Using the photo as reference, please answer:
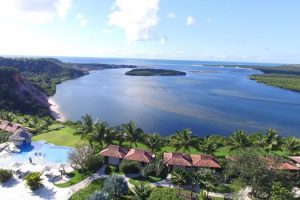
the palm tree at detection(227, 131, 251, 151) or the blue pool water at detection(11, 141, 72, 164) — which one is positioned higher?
the palm tree at detection(227, 131, 251, 151)

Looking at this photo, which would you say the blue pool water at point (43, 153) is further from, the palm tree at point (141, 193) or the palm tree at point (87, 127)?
the palm tree at point (141, 193)

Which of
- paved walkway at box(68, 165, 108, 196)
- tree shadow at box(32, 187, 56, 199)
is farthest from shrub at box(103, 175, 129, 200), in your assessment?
tree shadow at box(32, 187, 56, 199)

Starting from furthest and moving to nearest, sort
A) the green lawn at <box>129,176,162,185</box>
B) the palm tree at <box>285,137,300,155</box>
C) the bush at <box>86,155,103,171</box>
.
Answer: the palm tree at <box>285,137,300,155</box> → the bush at <box>86,155,103,171</box> → the green lawn at <box>129,176,162,185</box>

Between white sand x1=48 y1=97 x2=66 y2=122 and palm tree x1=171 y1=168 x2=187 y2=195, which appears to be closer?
palm tree x1=171 y1=168 x2=187 y2=195

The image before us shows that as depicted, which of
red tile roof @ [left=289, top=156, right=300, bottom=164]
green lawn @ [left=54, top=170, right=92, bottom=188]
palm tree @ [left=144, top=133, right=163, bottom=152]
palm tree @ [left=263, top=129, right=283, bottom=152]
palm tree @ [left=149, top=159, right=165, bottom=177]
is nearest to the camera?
green lawn @ [left=54, top=170, right=92, bottom=188]

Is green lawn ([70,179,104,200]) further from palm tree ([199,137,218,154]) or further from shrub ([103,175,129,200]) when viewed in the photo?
palm tree ([199,137,218,154])

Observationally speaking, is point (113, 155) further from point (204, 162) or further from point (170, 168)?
point (204, 162)

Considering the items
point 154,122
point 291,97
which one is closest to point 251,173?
point 154,122
